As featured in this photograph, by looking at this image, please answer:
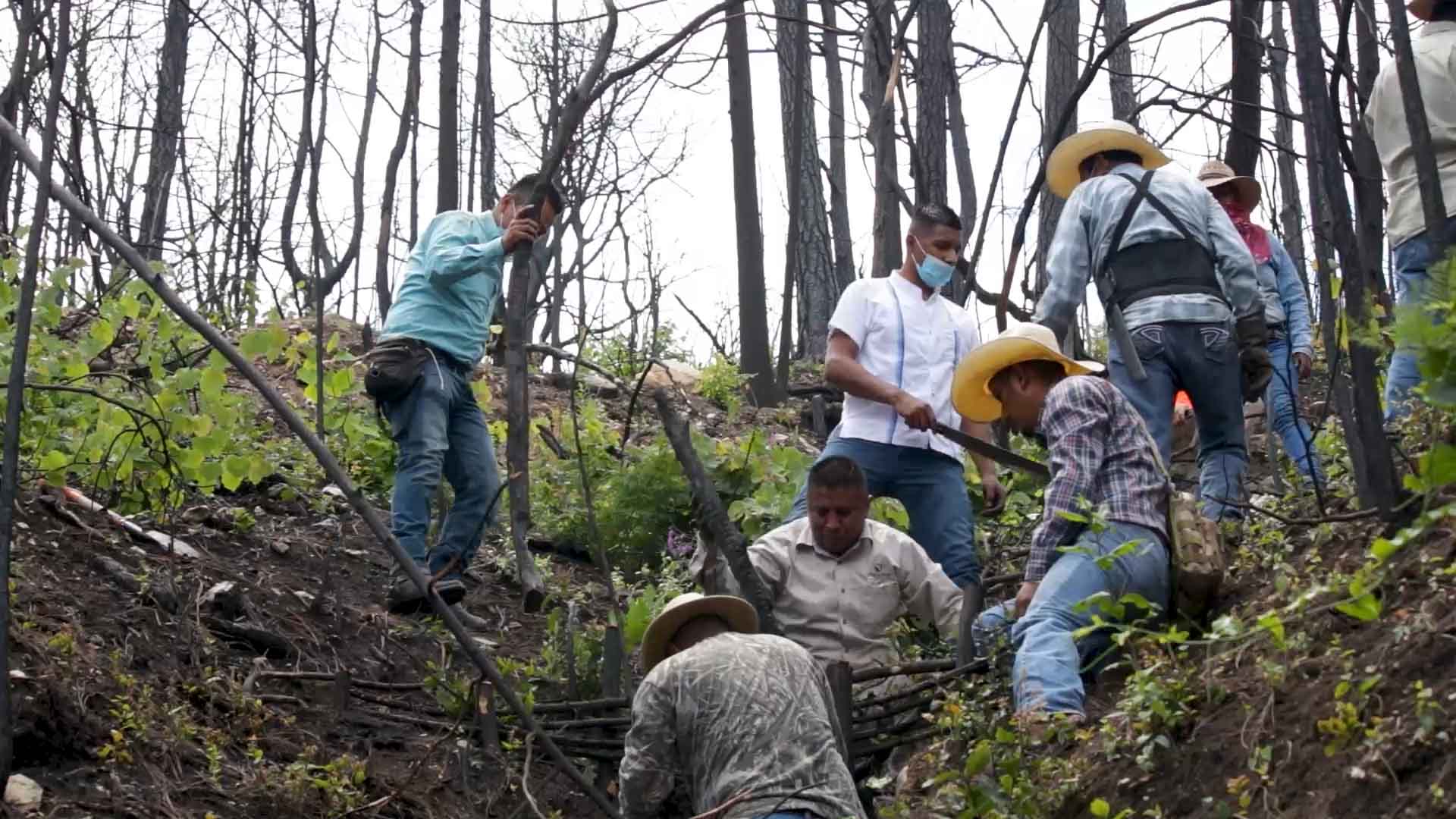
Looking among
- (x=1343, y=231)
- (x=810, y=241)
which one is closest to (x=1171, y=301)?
(x=1343, y=231)

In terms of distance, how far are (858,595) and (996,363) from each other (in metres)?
1.09

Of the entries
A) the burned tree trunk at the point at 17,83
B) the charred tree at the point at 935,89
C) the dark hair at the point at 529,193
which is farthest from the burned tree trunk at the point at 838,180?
the burned tree trunk at the point at 17,83

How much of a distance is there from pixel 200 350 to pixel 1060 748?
16.7 ft

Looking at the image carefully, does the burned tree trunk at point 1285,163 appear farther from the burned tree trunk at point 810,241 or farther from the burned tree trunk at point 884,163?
the burned tree trunk at point 810,241

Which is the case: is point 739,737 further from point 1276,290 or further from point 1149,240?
point 1276,290

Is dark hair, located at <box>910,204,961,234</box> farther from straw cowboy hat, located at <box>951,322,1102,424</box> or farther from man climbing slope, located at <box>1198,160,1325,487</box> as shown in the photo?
man climbing slope, located at <box>1198,160,1325,487</box>

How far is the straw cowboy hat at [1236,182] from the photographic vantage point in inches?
296

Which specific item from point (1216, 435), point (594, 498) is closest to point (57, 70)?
point (1216, 435)

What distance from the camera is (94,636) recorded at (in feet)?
21.0

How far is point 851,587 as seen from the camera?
6219 millimetres

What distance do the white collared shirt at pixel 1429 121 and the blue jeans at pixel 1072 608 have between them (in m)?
2.01

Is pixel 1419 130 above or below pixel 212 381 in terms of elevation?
above

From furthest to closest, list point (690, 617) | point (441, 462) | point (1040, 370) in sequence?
point (441, 462), point (1040, 370), point (690, 617)

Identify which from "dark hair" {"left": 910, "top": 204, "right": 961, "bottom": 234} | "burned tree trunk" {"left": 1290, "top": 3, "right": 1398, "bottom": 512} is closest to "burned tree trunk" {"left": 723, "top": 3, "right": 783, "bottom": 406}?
"dark hair" {"left": 910, "top": 204, "right": 961, "bottom": 234}
